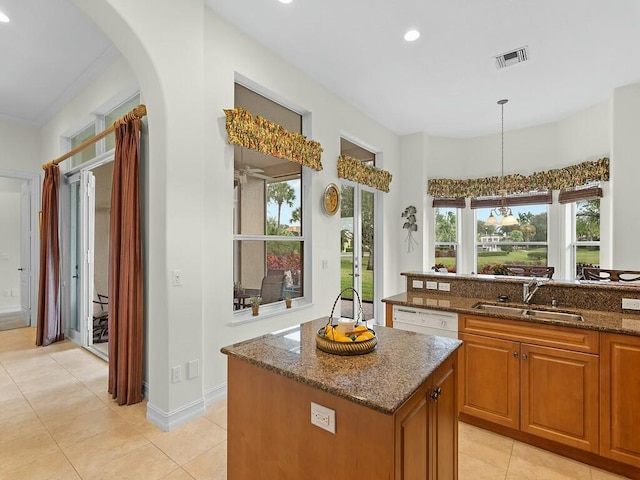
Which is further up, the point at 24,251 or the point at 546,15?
the point at 546,15

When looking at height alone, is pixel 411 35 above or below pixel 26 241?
above

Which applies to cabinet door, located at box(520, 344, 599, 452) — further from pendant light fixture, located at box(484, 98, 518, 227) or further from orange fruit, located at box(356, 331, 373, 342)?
pendant light fixture, located at box(484, 98, 518, 227)

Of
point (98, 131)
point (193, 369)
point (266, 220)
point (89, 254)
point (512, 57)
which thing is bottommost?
point (193, 369)

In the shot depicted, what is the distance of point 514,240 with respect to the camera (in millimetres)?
6023

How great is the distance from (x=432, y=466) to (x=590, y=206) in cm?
546

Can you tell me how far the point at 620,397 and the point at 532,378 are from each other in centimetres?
44

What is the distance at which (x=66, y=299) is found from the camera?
452cm

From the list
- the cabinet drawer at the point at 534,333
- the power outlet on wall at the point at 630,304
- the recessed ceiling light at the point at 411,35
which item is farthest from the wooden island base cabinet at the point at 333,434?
the recessed ceiling light at the point at 411,35

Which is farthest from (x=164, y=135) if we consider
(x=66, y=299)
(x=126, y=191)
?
(x=66, y=299)

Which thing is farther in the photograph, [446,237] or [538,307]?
[446,237]

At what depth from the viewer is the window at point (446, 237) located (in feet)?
20.8

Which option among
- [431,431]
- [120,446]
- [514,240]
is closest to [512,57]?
[514,240]

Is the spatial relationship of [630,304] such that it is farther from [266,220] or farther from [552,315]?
[266,220]

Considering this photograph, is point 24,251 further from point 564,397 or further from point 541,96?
point 541,96
